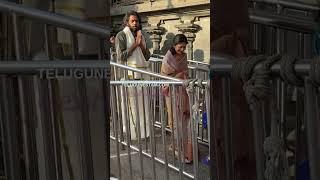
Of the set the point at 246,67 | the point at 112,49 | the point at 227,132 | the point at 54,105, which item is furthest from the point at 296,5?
the point at 54,105

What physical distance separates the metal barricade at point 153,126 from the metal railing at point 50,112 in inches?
3.7

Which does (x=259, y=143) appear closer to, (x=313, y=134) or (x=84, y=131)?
(x=313, y=134)

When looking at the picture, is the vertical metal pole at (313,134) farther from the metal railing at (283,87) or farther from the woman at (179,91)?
the woman at (179,91)

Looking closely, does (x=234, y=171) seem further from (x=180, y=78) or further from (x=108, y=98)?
(x=108, y=98)

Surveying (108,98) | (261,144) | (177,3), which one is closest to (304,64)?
(261,144)

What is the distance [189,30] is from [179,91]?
0.21 meters

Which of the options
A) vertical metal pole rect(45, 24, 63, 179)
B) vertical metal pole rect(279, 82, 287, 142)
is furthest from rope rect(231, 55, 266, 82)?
vertical metal pole rect(45, 24, 63, 179)

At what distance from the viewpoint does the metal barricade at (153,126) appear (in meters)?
1.23

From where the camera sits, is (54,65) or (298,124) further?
(54,65)

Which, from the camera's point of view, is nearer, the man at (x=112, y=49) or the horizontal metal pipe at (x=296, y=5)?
the horizontal metal pipe at (x=296, y=5)

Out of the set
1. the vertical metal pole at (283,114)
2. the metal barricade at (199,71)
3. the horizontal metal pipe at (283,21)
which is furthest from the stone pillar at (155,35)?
the vertical metal pole at (283,114)

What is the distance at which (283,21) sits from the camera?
3.25 feet

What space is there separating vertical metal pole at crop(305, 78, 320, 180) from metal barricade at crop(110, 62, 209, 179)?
34cm

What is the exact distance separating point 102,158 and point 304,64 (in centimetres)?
68
